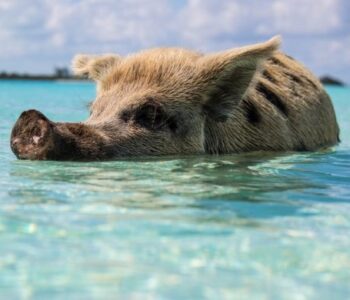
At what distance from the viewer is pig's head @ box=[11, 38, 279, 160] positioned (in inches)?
292

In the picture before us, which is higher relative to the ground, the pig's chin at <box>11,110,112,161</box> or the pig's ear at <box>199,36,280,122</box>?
the pig's ear at <box>199,36,280,122</box>

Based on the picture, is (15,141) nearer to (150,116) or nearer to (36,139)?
(36,139)

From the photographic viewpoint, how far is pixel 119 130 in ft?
24.2

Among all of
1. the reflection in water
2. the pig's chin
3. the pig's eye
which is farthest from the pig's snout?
the pig's eye

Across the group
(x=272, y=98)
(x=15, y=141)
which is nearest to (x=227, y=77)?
(x=272, y=98)

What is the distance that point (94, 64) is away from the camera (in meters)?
8.98

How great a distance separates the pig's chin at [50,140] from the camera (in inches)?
261

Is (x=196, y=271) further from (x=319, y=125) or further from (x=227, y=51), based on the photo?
(x=319, y=125)

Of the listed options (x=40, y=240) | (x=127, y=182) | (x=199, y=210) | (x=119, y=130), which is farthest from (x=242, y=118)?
(x=40, y=240)

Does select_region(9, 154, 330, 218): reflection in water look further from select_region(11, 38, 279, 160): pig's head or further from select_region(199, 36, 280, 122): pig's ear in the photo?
select_region(199, 36, 280, 122): pig's ear

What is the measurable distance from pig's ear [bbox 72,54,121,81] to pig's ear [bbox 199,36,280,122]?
1215 millimetres

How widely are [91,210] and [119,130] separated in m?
2.82

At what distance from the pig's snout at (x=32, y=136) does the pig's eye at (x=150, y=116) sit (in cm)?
125

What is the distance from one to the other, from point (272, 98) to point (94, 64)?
7.25 feet
